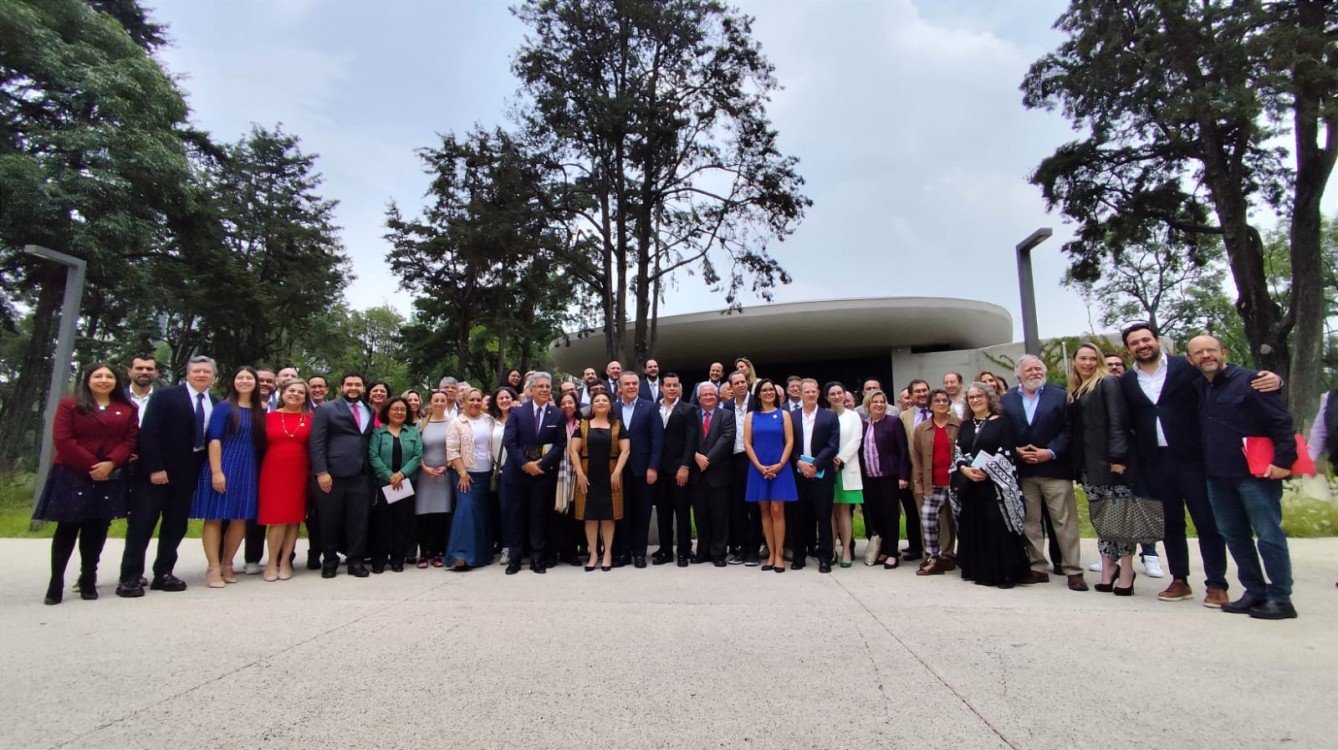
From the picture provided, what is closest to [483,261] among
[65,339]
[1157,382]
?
[65,339]

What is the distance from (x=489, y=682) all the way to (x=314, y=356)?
3696 centimetres

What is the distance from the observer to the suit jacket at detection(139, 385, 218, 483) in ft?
16.8

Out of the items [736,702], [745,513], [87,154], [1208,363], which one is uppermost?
[87,154]

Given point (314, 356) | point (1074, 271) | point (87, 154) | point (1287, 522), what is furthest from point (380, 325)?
point (1287, 522)

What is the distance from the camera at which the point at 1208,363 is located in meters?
4.38

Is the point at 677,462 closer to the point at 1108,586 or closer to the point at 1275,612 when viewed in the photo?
the point at 1108,586

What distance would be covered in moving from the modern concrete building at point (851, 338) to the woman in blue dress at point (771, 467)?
19.9 m

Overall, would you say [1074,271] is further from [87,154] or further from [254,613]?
[87,154]

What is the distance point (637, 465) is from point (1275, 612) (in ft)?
15.3

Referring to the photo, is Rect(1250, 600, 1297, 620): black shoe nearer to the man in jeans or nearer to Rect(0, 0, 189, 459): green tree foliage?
the man in jeans

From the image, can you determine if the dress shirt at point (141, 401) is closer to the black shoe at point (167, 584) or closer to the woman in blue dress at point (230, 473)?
the woman in blue dress at point (230, 473)

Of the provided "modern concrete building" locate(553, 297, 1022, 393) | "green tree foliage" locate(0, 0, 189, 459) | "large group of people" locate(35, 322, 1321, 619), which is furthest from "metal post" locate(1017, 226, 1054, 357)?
"green tree foliage" locate(0, 0, 189, 459)

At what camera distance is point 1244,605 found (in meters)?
4.27

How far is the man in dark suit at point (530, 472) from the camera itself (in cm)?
615
